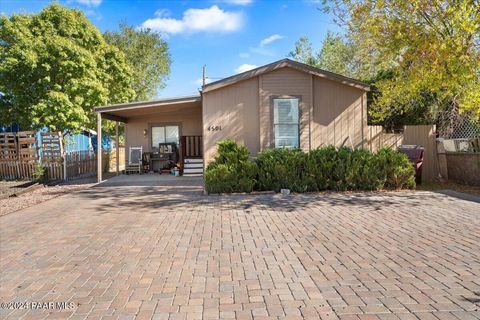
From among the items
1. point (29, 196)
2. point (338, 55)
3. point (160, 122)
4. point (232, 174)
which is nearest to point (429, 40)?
point (232, 174)

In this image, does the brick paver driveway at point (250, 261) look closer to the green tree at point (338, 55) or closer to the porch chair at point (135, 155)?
the porch chair at point (135, 155)

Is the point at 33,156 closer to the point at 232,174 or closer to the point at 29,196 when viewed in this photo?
the point at 29,196

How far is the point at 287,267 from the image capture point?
4184 mm

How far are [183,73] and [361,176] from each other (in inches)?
967

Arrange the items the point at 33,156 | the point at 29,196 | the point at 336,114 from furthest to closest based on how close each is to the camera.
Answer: the point at 33,156 < the point at 336,114 < the point at 29,196

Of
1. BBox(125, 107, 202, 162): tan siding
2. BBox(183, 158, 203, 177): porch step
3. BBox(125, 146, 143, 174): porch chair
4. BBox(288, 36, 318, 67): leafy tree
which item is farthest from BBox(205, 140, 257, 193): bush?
BBox(288, 36, 318, 67): leafy tree

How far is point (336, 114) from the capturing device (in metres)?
11.3

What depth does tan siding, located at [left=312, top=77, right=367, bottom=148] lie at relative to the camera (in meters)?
11.2

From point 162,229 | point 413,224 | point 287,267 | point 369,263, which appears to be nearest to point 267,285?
point 287,267

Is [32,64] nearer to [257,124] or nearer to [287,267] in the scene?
[257,124]

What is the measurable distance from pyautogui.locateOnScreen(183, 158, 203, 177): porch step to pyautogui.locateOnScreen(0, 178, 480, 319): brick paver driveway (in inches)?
285

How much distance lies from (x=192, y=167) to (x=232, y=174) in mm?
5783

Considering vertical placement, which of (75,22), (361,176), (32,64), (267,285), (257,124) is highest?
(75,22)

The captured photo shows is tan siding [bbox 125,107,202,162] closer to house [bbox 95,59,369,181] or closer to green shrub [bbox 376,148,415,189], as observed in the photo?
house [bbox 95,59,369,181]
